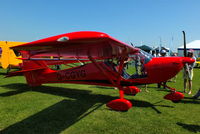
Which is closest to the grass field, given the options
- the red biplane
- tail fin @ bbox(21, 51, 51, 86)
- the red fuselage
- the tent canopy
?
the red biplane

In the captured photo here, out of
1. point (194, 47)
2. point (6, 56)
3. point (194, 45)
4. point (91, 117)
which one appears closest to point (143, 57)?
point (91, 117)

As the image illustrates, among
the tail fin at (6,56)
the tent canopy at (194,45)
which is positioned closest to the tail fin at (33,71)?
the tail fin at (6,56)

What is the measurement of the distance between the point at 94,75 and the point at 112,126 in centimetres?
252

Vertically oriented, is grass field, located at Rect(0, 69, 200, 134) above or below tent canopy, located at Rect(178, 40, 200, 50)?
below

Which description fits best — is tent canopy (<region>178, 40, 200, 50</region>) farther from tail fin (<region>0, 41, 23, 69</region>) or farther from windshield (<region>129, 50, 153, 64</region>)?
tail fin (<region>0, 41, 23, 69</region>)

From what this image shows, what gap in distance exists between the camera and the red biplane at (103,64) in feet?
10.8

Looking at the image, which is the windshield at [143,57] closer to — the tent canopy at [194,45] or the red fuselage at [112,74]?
the red fuselage at [112,74]

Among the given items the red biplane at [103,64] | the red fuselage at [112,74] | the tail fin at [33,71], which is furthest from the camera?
the tail fin at [33,71]

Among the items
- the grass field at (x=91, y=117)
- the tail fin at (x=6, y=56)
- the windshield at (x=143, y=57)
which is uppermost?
the tail fin at (x=6, y=56)

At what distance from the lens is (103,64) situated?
551 centimetres

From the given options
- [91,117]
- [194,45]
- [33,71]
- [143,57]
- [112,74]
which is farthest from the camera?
[194,45]

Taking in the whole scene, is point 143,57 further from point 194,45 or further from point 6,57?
point 194,45

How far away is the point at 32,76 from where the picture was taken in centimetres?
705

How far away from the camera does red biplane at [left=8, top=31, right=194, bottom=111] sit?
10.8 ft
